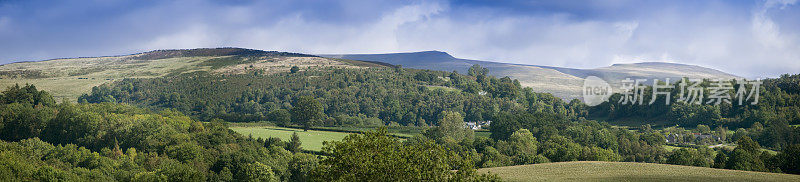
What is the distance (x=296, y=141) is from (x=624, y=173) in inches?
2455

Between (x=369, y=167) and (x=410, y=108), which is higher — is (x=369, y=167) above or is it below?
above

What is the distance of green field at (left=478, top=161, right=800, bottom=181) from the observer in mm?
40750

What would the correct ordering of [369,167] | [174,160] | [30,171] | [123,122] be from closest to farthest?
[369,167], [30,171], [174,160], [123,122]

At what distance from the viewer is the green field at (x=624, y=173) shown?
134 ft

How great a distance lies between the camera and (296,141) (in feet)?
314

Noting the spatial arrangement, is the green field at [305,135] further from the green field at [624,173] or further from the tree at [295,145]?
the green field at [624,173]

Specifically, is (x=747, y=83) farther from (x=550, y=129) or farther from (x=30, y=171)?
(x=30, y=171)

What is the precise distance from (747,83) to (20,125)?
190 metres

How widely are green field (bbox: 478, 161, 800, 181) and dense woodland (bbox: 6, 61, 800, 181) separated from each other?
6215 millimetres

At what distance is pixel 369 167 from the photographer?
31.5 meters

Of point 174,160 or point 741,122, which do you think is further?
point 741,122

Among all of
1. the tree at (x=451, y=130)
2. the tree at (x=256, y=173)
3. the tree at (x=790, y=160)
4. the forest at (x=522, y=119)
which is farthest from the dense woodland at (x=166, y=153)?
the tree at (x=790, y=160)

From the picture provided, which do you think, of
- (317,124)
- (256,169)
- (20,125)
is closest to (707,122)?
(317,124)

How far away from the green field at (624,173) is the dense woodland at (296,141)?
245 inches
